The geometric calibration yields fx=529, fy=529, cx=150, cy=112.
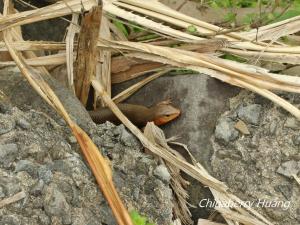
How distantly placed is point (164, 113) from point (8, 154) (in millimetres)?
1074

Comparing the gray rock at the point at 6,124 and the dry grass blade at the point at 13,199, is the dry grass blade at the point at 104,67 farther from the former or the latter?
the dry grass blade at the point at 13,199

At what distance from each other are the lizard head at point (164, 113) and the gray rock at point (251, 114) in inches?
16.7

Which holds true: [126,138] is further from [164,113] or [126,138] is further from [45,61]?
[45,61]

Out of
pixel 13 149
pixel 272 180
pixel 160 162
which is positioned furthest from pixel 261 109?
pixel 13 149

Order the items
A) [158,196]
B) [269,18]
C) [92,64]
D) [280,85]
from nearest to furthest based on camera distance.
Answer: [158,196] < [280,85] < [92,64] < [269,18]

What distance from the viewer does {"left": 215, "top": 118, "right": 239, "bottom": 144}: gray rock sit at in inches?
119

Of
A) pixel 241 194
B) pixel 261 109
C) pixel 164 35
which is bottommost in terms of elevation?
pixel 241 194

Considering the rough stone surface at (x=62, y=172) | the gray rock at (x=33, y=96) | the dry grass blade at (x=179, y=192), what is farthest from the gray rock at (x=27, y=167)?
the dry grass blade at (x=179, y=192)

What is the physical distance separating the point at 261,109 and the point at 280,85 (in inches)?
6.9

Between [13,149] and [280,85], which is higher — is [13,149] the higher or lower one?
the lower one

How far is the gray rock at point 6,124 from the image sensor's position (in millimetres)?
2555

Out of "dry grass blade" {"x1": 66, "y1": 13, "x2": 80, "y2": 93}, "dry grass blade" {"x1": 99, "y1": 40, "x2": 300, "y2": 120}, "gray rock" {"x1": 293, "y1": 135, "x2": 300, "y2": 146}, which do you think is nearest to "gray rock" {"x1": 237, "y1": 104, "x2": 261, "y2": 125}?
"dry grass blade" {"x1": 99, "y1": 40, "x2": 300, "y2": 120}

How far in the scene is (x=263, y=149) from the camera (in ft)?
9.64

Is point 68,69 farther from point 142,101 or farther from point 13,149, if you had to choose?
point 13,149
